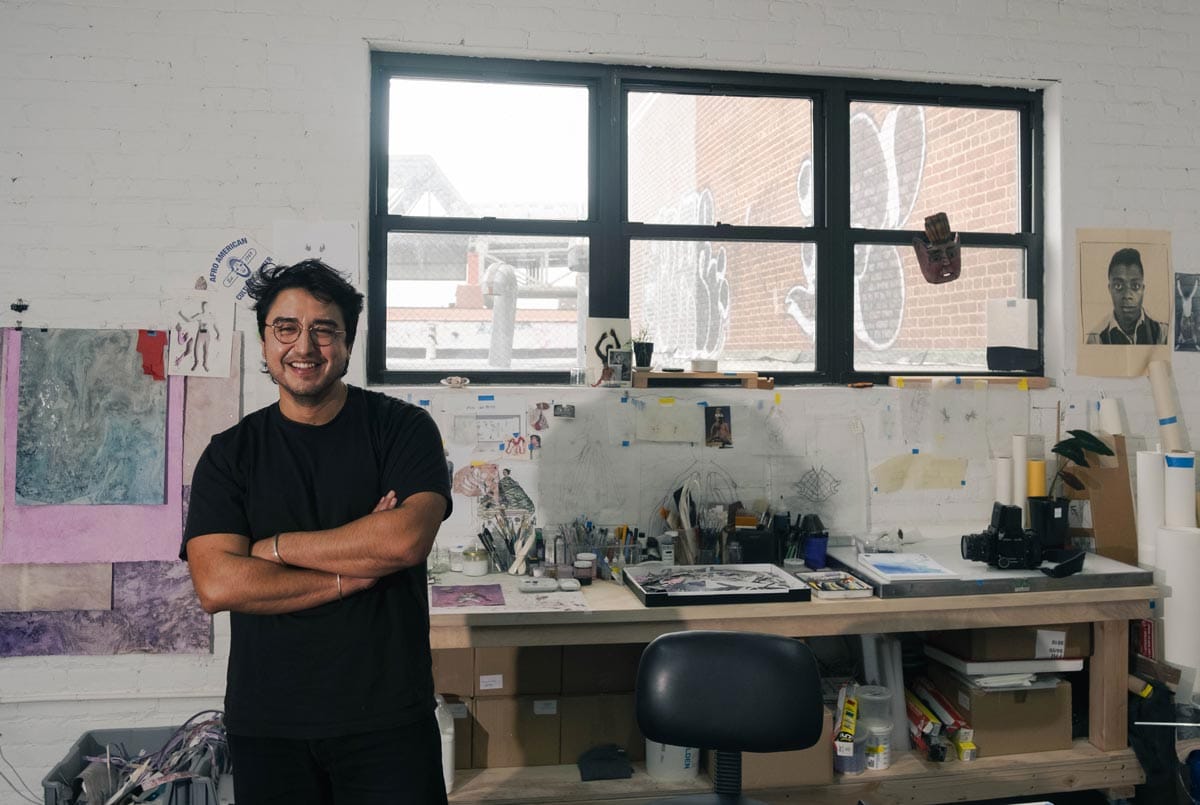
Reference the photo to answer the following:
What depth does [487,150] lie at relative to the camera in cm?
359

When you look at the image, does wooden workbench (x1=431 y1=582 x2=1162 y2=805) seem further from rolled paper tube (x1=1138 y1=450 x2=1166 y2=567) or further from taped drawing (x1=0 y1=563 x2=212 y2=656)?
taped drawing (x1=0 y1=563 x2=212 y2=656)

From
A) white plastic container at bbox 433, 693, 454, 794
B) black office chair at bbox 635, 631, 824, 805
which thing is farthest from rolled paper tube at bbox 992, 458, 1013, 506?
white plastic container at bbox 433, 693, 454, 794

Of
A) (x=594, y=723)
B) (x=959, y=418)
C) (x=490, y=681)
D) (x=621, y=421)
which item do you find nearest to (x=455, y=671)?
(x=490, y=681)

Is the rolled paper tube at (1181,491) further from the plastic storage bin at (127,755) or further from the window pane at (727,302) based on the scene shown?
the plastic storage bin at (127,755)

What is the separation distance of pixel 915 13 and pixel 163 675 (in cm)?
375

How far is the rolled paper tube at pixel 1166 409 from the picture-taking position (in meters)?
3.68

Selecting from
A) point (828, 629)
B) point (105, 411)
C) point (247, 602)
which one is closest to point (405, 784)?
point (247, 602)

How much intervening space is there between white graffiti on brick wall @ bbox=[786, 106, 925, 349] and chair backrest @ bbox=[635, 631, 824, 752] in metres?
1.87

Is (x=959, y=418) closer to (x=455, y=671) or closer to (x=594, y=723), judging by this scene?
(x=594, y=723)

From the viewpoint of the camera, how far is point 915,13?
12.1ft

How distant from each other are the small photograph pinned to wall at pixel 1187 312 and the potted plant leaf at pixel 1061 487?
614mm

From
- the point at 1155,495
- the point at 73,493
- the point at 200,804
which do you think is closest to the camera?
the point at 200,804

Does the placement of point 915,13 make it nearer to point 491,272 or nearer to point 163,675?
point 491,272

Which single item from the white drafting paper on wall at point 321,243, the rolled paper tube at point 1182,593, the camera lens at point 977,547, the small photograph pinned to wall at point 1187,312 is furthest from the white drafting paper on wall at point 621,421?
the small photograph pinned to wall at point 1187,312
